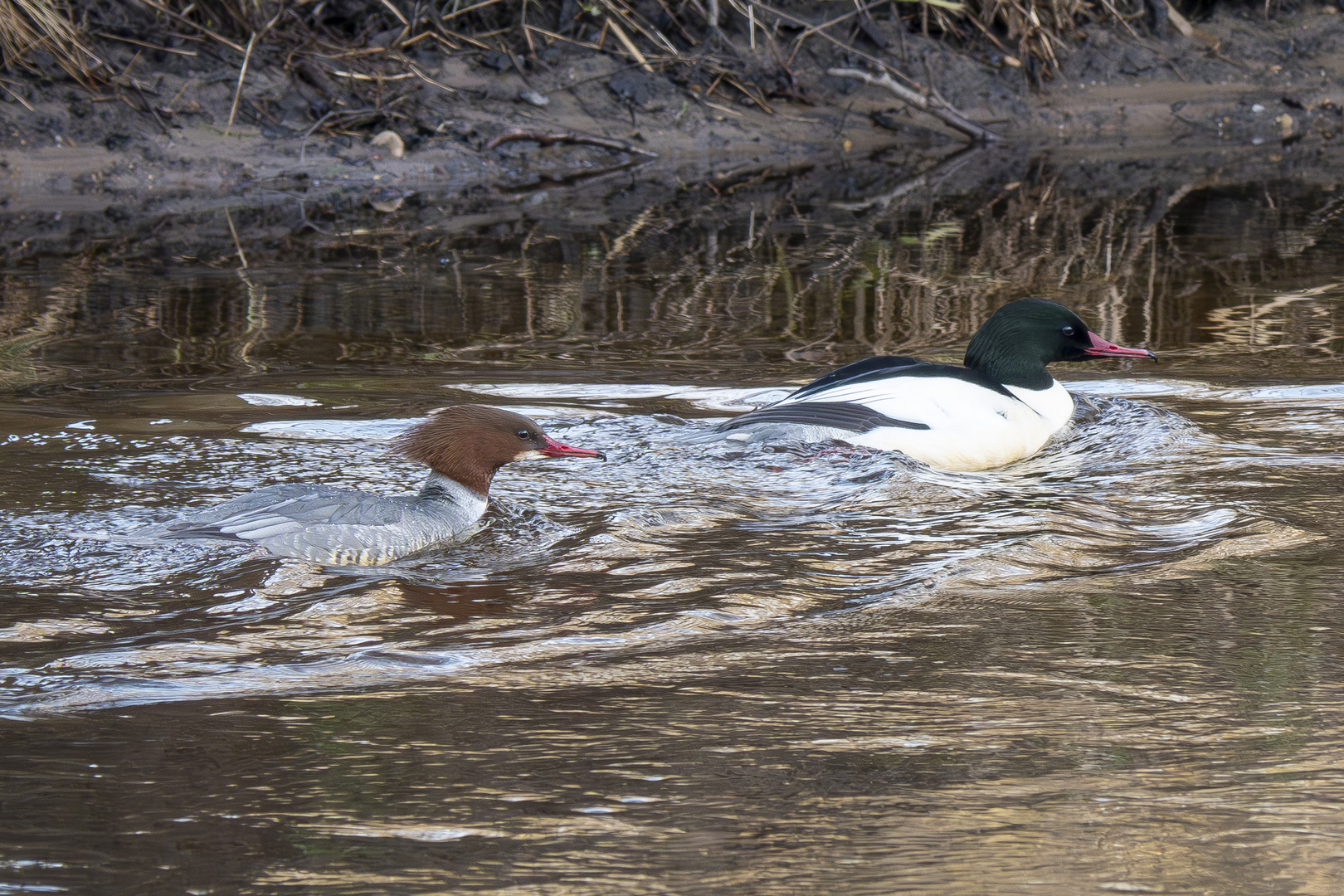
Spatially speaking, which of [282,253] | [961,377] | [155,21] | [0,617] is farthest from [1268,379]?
[155,21]

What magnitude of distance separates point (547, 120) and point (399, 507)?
30.7 ft

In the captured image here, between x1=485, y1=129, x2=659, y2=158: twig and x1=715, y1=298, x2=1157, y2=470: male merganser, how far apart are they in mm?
7803

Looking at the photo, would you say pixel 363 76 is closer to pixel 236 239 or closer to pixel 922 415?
pixel 236 239

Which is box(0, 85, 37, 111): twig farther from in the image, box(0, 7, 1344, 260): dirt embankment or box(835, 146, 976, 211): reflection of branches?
box(835, 146, 976, 211): reflection of branches

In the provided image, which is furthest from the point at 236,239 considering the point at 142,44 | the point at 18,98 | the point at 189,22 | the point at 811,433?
the point at 811,433

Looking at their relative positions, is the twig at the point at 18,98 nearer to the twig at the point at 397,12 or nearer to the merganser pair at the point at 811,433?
the twig at the point at 397,12

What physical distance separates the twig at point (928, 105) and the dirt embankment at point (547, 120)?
0.15 meters

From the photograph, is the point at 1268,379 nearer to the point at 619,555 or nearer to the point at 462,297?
the point at 619,555

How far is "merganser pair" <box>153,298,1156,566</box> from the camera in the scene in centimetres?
451

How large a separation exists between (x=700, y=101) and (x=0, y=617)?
11.1 meters

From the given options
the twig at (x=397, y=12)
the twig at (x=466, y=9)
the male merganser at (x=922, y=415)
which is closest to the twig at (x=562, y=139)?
the twig at (x=466, y=9)

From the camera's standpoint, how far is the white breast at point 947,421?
557 centimetres

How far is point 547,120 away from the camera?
1347 cm

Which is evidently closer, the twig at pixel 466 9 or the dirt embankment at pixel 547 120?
the dirt embankment at pixel 547 120
